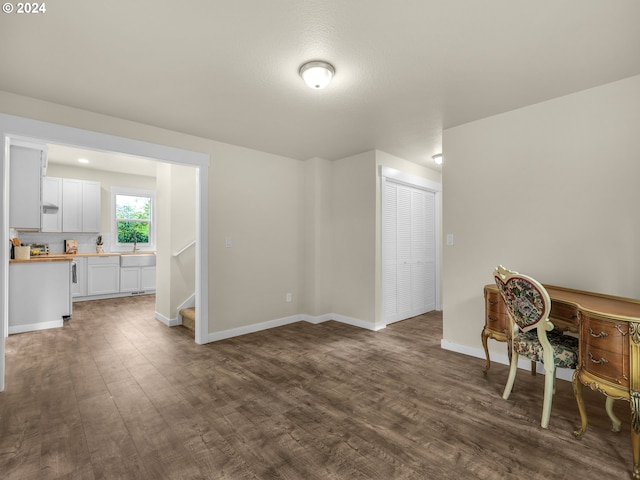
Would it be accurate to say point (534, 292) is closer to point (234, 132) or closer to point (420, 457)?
point (420, 457)

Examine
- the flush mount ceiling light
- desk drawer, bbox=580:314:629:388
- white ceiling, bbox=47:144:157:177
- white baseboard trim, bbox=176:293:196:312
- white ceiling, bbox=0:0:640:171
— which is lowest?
white baseboard trim, bbox=176:293:196:312

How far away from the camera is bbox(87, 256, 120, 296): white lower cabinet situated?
6289 millimetres

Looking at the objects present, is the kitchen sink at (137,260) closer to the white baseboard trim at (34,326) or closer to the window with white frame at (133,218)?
the window with white frame at (133,218)

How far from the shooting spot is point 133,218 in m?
7.30

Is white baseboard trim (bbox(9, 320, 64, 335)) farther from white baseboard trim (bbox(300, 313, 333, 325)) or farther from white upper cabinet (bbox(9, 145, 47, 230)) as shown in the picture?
white baseboard trim (bbox(300, 313, 333, 325))

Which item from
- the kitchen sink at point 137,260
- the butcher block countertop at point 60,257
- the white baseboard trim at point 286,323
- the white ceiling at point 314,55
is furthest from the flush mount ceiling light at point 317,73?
the kitchen sink at point 137,260

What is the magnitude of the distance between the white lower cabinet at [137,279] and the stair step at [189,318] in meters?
3.00

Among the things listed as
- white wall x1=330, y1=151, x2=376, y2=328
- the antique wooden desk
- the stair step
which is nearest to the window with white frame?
the stair step

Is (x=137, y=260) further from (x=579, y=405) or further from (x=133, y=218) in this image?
(x=579, y=405)

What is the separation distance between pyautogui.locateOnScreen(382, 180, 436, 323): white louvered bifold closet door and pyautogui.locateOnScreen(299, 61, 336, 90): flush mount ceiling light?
7.97 feet

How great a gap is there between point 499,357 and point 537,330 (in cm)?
116

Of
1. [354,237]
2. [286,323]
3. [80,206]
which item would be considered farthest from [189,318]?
[80,206]

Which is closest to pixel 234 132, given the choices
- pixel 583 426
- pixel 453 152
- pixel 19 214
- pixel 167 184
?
pixel 167 184

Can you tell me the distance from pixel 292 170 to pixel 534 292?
11.7 ft
